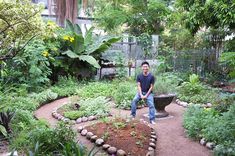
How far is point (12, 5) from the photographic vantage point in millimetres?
6242

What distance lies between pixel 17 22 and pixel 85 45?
6507 mm

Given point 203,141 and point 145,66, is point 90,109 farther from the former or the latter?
point 203,141

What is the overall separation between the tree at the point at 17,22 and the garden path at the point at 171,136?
2.29 m

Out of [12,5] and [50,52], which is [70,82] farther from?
[12,5]

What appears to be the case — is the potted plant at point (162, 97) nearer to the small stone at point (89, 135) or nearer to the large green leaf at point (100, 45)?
the small stone at point (89, 135)

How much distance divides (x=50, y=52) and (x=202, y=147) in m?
7.68

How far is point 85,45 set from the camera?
12930mm

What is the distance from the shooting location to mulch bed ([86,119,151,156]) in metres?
5.82

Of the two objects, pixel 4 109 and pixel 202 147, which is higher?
pixel 4 109

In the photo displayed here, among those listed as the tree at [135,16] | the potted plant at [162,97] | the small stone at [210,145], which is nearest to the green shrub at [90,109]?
the potted plant at [162,97]

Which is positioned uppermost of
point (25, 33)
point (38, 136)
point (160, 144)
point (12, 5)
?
point (12, 5)

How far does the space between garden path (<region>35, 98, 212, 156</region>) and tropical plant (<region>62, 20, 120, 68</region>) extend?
128 inches

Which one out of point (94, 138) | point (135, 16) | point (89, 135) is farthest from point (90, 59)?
point (135, 16)

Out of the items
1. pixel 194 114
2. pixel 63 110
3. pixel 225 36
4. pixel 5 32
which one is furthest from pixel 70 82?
pixel 225 36
